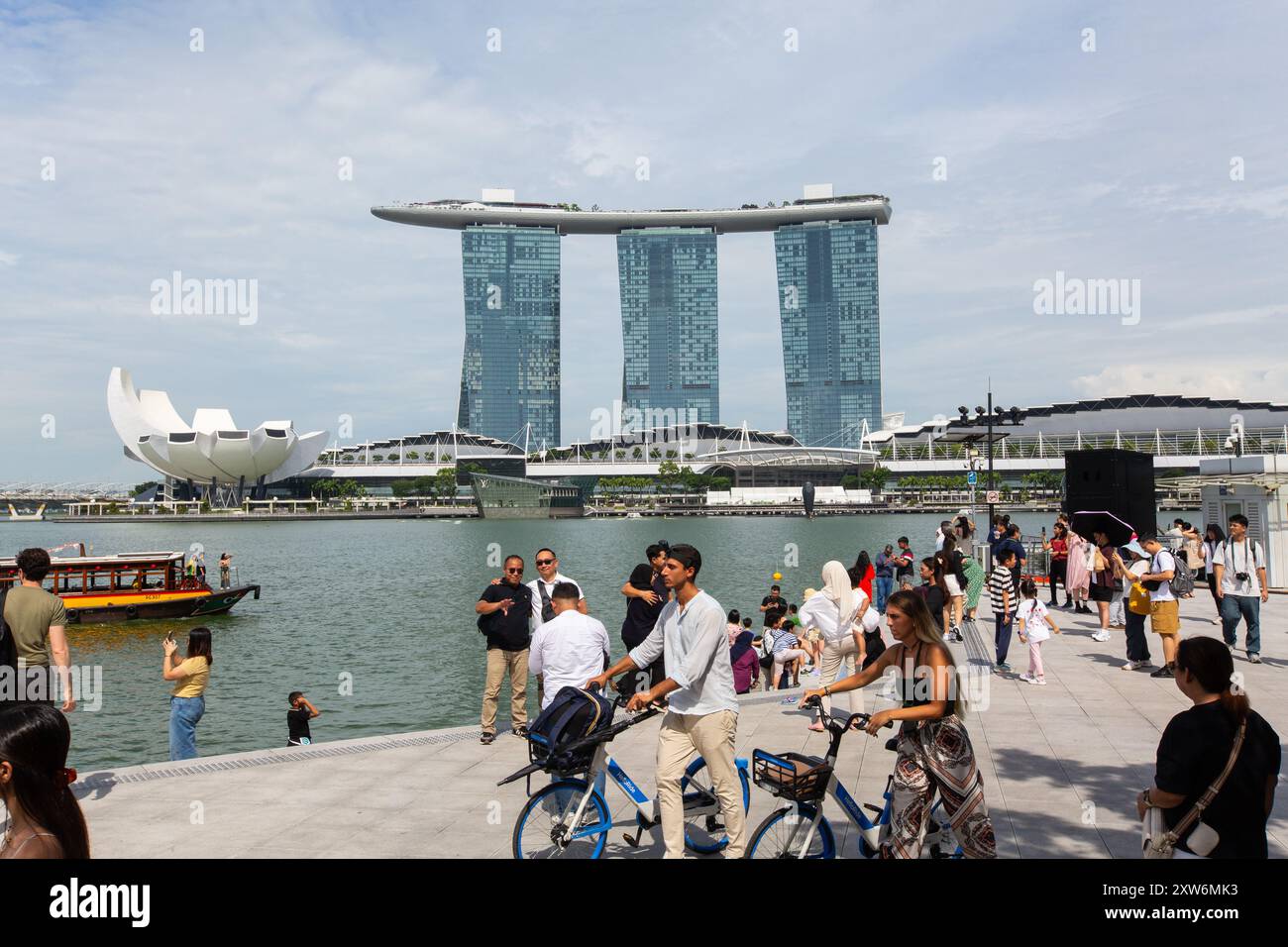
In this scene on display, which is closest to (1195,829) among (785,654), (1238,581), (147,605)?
(1238,581)

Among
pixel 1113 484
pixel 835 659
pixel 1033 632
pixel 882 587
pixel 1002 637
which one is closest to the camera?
pixel 835 659

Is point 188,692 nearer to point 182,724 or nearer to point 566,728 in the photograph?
point 182,724

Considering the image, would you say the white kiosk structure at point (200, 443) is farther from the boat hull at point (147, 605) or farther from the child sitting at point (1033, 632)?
the child sitting at point (1033, 632)

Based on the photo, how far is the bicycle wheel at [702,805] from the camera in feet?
17.1

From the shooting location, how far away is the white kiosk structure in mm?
134375

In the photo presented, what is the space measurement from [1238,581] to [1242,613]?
778 mm

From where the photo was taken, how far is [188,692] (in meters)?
8.91

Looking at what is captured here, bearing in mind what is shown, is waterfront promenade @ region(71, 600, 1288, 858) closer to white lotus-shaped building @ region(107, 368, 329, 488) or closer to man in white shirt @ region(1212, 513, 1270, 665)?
man in white shirt @ region(1212, 513, 1270, 665)

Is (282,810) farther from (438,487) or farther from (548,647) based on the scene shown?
(438,487)

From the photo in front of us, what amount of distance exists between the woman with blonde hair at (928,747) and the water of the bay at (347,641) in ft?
38.4

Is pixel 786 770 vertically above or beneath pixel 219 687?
above
